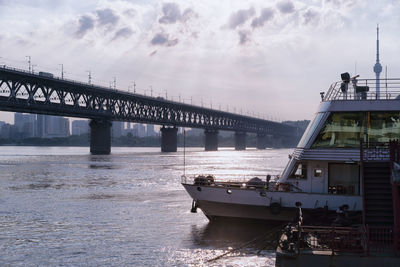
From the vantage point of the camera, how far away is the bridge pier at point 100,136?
5674 inches

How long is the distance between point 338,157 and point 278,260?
883 cm

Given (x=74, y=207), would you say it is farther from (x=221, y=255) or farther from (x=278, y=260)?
(x=278, y=260)

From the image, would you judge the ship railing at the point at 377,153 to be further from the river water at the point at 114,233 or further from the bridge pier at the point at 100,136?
the bridge pier at the point at 100,136

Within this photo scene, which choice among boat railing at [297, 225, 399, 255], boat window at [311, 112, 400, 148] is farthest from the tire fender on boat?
boat railing at [297, 225, 399, 255]

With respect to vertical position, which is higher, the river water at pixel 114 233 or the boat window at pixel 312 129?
the boat window at pixel 312 129

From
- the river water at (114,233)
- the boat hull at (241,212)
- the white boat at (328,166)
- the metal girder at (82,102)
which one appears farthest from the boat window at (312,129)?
the metal girder at (82,102)

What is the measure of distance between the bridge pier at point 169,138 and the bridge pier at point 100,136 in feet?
137

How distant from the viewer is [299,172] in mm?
24234

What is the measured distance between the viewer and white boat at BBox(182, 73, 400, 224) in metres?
22.5

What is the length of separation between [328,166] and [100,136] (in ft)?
418

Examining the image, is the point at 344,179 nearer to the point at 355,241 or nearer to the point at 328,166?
the point at 328,166

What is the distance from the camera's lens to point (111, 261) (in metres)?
19.6

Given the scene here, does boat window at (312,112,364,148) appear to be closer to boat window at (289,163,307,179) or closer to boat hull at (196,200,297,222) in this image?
boat window at (289,163,307,179)

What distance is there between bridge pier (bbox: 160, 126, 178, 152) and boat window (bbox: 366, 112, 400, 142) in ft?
544
